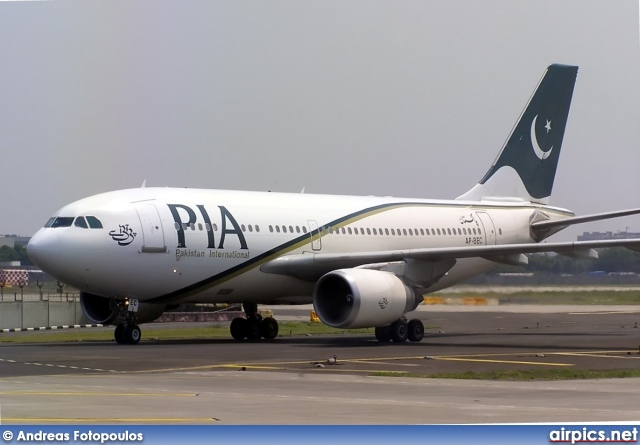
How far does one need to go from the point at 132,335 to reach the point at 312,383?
1471 cm

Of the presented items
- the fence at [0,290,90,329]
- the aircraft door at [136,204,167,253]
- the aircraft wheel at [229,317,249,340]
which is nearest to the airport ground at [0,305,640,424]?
the aircraft wheel at [229,317,249,340]

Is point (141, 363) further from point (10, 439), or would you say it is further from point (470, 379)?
point (10, 439)

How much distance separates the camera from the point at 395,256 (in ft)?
119

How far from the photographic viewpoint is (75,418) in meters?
14.8

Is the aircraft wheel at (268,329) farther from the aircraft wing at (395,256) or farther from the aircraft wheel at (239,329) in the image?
the aircraft wing at (395,256)

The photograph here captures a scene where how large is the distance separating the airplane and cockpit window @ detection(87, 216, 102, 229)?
1.1 inches

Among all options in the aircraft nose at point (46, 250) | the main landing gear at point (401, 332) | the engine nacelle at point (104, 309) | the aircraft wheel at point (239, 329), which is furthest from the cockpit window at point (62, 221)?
the main landing gear at point (401, 332)

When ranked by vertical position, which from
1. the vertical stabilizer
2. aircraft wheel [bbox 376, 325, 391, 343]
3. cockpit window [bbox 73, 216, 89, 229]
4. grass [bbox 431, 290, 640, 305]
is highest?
the vertical stabilizer

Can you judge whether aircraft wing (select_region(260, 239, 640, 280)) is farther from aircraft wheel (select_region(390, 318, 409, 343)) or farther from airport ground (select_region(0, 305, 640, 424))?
airport ground (select_region(0, 305, 640, 424))

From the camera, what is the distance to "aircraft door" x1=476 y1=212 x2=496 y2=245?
44.0 m

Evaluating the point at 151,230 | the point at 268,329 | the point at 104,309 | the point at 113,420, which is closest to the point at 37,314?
the point at 104,309

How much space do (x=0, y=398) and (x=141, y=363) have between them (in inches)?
326

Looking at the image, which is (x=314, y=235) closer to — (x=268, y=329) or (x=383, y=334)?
(x=268, y=329)

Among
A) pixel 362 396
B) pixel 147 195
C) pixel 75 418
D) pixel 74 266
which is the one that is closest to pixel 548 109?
pixel 147 195
